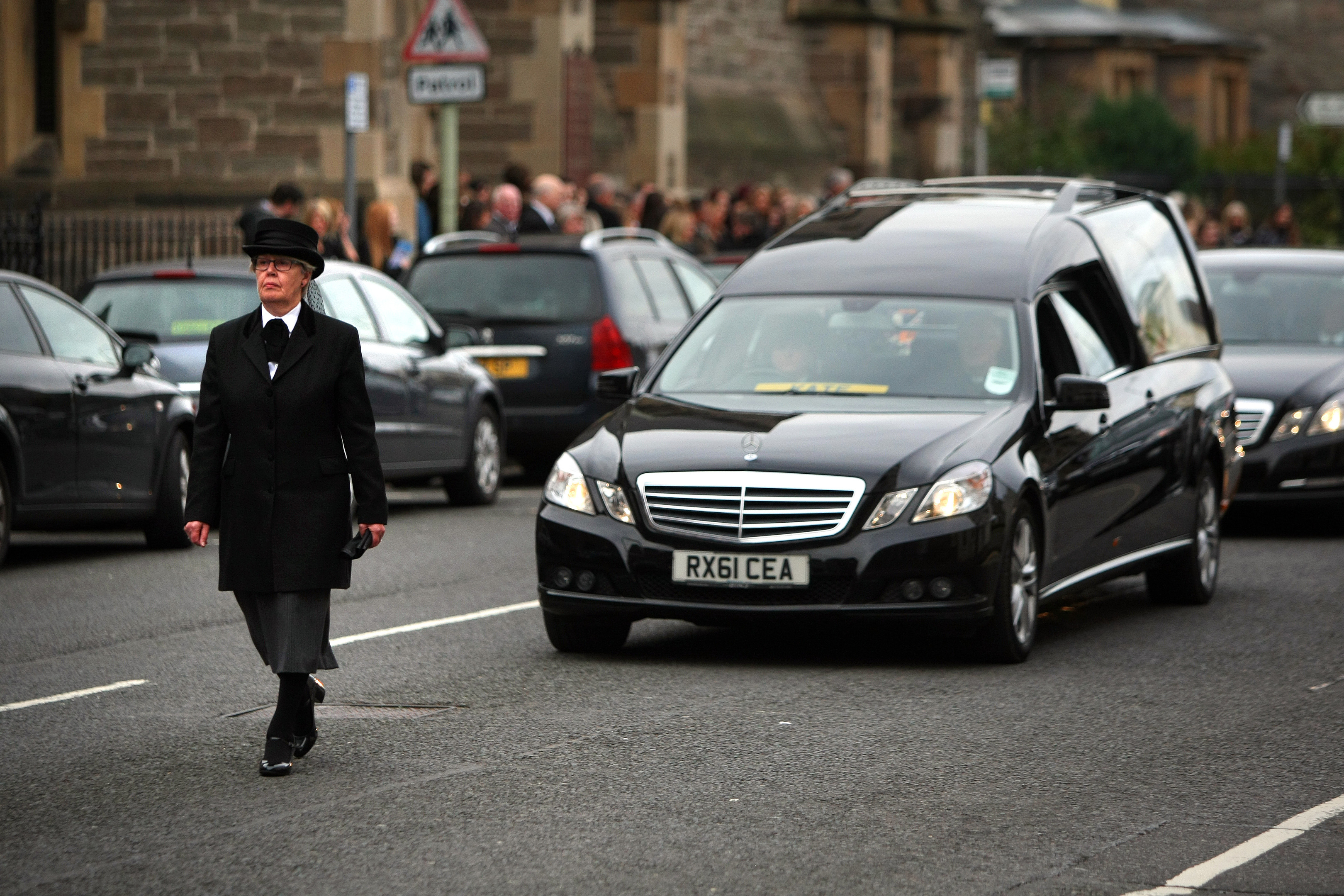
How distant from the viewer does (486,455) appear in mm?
16531

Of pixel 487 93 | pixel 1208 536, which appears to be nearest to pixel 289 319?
pixel 1208 536

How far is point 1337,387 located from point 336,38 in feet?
42.5

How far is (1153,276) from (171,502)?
18.0 feet

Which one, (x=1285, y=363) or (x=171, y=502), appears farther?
(x=1285, y=363)

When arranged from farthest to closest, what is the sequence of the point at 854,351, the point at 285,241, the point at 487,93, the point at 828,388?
the point at 487,93, the point at 854,351, the point at 828,388, the point at 285,241

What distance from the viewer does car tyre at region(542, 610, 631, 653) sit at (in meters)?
9.36

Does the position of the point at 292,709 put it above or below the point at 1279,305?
below

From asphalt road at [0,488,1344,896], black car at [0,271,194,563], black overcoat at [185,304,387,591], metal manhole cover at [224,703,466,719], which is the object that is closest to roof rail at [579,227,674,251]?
black car at [0,271,194,563]

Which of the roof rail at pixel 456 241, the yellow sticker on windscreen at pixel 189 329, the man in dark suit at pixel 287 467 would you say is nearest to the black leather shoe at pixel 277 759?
the man in dark suit at pixel 287 467

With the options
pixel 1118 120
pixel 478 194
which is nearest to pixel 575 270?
pixel 478 194

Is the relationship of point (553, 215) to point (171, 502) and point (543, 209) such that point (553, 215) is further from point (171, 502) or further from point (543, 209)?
point (171, 502)

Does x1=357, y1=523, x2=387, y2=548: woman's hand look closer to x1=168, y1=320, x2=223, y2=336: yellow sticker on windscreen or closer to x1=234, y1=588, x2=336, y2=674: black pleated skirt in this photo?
x1=234, y1=588, x2=336, y2=674: black pleated skirt

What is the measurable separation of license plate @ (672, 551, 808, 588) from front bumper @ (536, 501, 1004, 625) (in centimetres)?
2

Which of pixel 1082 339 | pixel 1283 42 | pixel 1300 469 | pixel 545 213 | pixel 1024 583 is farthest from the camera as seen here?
pixel 1283 42
